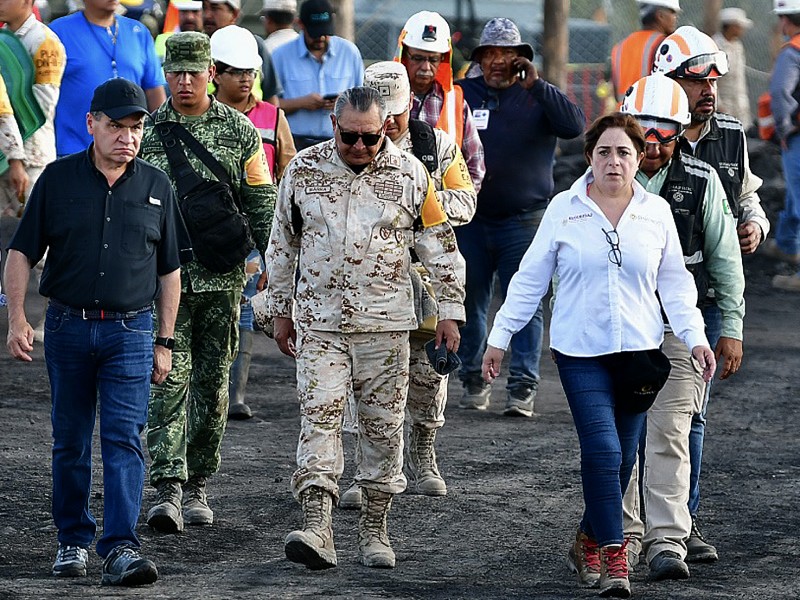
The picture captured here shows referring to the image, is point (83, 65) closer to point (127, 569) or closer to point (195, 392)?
point (195, 392)

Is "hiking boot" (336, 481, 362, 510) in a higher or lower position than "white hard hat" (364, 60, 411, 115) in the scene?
lower

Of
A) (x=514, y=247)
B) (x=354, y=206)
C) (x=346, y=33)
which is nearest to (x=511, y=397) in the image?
(x=514, y=247)

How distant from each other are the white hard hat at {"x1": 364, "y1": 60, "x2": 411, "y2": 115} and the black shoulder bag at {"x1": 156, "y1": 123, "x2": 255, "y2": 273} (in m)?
0.83

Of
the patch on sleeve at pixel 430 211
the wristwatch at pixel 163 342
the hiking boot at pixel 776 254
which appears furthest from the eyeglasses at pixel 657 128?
the hiking boot at pixel 776 254

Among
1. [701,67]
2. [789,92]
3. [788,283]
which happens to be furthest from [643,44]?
[701,67]

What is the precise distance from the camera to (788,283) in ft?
53.7

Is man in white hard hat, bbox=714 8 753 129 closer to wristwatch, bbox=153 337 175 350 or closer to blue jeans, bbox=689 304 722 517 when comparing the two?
blue jeans, bbox=689 304 722 517

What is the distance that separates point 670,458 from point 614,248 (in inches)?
40.5

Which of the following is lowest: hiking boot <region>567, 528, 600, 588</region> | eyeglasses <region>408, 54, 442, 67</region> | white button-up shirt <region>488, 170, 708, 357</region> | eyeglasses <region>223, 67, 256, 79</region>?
hiking boot <region>567, 528, 600, 588</region>

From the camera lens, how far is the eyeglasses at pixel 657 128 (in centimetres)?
705

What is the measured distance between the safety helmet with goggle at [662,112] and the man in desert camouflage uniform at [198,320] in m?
Answer: 1.84

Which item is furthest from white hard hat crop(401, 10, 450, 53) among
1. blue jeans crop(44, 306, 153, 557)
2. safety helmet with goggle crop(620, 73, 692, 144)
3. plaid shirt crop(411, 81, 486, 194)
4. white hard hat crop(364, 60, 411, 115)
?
blue jeans crop(44, 306, 153, 557)

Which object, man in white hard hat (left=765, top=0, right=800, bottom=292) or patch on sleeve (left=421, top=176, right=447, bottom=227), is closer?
patch on sleeve (left=421, top=176, right=447, bottom=227)

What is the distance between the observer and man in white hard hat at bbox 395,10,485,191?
9.28 meters
